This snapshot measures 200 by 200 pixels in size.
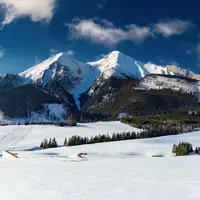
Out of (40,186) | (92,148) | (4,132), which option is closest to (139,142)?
(92,148)

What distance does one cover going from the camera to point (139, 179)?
A: 131 ft

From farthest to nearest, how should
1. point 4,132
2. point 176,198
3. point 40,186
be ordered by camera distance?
1. point 4,132
2. point 40,186
3. point 176,198

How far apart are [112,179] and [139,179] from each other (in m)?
3.65

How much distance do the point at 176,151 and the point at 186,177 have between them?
64.6 m

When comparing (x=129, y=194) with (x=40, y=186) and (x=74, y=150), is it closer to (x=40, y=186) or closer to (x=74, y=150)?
(x=40, y=186)

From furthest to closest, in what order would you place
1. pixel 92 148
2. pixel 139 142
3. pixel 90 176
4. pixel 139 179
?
pixel 139 142
pixel 92 148
pixel 90 176
pixel 139 179

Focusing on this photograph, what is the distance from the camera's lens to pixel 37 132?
7446 inches

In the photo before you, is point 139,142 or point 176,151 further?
point 139,142

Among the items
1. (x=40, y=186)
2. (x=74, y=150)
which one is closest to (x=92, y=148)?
(x=74, y=150)

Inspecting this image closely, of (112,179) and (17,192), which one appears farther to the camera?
(112,179)

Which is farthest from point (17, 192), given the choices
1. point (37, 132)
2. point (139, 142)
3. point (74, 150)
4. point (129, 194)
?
point (37, 132)

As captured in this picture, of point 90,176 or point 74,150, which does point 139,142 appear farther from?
point 90,176

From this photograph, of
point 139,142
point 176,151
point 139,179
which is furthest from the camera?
point 139,142

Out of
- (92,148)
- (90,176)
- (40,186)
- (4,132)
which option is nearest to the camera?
(40,186)
